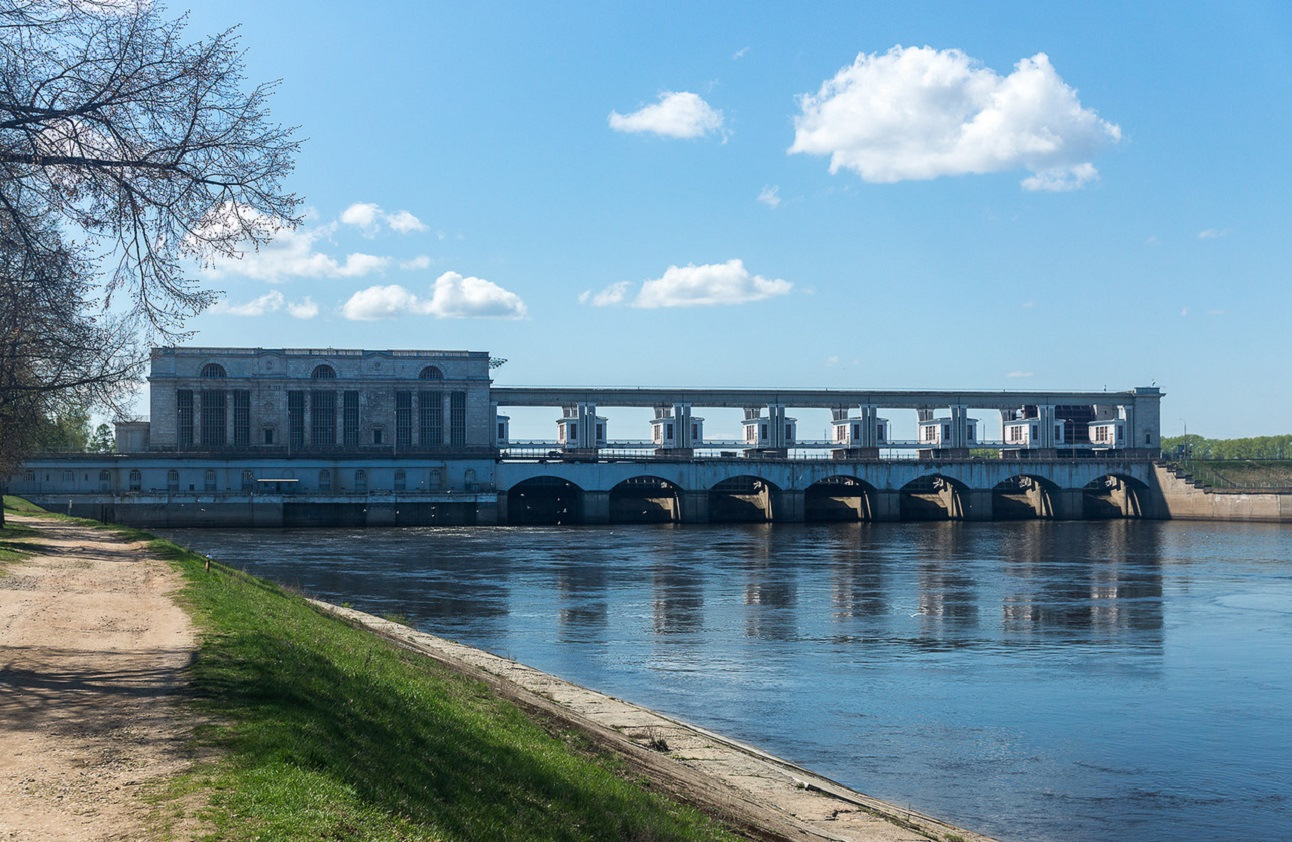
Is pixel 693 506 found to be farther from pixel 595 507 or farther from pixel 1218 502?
pixel 1218 502

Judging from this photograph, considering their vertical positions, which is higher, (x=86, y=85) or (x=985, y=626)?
(x=86, y=85)

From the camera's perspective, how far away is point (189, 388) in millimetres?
122312

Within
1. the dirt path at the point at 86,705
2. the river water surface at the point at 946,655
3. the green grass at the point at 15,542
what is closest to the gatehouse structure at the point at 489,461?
the river water surface at the point at 946,655

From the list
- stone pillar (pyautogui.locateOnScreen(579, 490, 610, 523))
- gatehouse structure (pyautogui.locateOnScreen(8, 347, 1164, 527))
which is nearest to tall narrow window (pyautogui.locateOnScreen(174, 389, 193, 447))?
gatehouse structure (pyautogui.locateOnScreen(8, 347, 1164, 527))

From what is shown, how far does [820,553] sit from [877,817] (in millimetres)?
64417

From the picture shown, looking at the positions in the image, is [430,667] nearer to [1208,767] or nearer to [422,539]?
[1208,767]

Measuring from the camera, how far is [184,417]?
4806 inches

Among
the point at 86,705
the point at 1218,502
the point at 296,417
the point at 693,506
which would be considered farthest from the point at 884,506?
the point at 86,705

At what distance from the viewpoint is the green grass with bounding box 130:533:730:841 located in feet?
35.2

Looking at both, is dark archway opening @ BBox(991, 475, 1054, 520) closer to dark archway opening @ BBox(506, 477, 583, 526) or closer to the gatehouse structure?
the gatehouse structure

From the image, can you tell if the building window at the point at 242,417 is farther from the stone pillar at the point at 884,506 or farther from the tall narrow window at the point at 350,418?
the stone pillar at the point at 884,506

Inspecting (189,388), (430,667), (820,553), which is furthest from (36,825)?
(189,388)

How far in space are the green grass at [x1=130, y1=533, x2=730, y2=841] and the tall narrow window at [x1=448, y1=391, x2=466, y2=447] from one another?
10759cm

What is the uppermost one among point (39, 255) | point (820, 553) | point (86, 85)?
point (86, 85)
